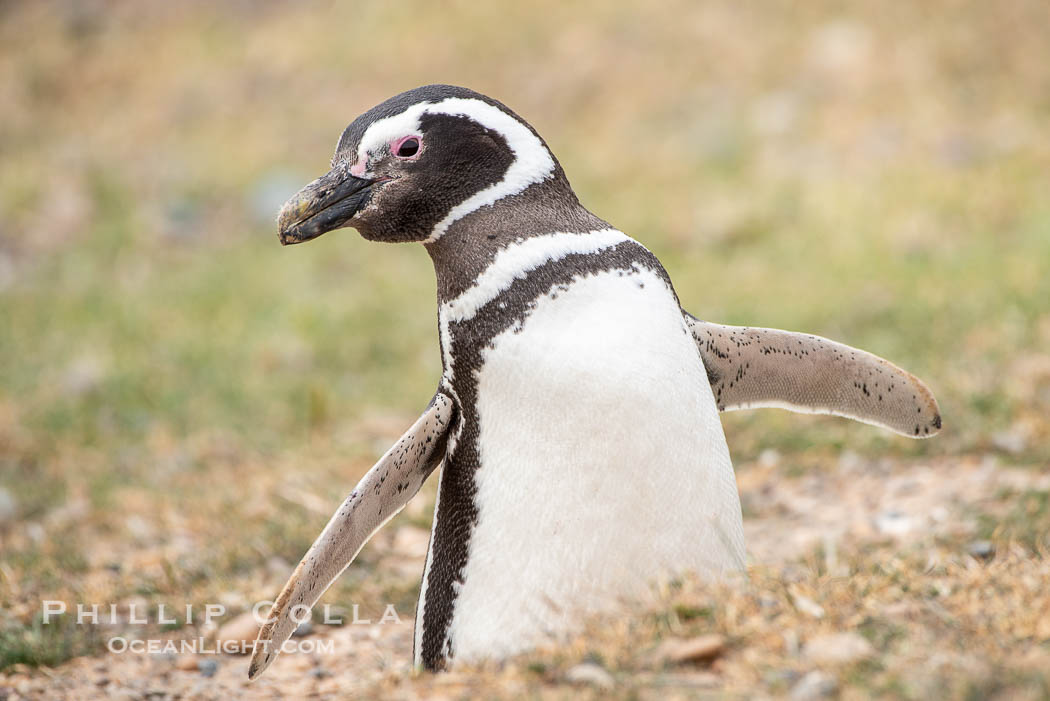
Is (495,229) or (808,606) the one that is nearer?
(808,606)

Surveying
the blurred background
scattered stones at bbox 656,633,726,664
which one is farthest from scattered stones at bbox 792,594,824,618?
the blurred background

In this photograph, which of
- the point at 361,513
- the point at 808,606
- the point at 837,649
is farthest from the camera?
the point at 361,513

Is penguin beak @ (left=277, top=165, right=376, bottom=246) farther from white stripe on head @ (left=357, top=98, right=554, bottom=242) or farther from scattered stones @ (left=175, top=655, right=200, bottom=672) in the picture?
scattered stones @ (left=175, top=655, right=200, bottom=672)

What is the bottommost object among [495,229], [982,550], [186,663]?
[186,663]

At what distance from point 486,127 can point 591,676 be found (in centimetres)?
128

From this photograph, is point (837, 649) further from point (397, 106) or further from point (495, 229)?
point (397, 106)

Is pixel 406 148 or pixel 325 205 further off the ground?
pixel 406 148

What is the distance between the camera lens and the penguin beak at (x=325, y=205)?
107 inches

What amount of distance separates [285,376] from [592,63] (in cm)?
509

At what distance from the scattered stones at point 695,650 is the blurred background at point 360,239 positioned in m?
1.73

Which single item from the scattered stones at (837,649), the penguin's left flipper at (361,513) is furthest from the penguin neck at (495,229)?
the scattered stones at (837,649)

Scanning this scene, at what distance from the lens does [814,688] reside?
1.96 m

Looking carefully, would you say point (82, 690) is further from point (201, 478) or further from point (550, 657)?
point (201, 478)

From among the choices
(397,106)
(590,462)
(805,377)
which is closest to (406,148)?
(397,106)
